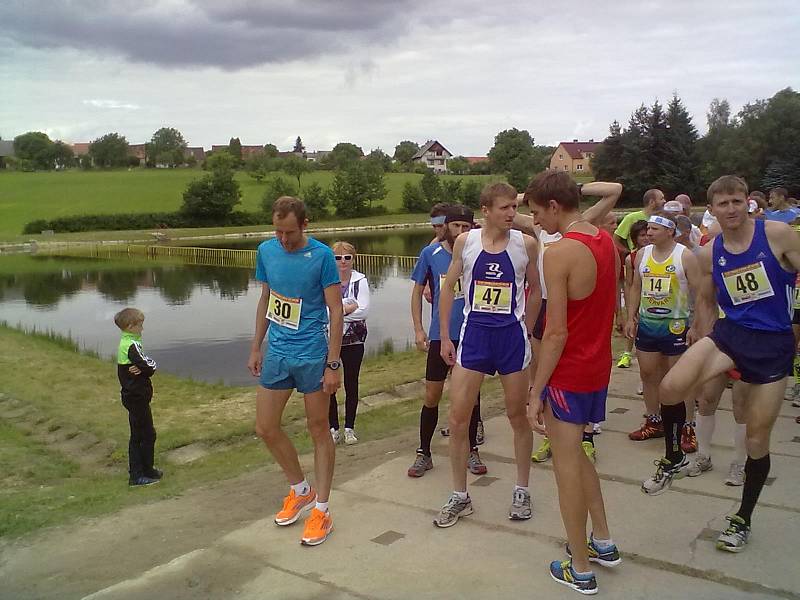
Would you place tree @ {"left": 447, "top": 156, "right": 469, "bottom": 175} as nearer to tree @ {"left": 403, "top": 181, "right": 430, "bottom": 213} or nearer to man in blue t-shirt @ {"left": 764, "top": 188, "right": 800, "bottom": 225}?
tree @ {"left": 403, "top": 181, "right": 430, "bottom": 213}

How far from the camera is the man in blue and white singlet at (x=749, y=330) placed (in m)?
4.20

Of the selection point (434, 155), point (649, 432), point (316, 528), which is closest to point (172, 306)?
point (649, 432)

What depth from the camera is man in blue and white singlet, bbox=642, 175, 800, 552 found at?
420cm

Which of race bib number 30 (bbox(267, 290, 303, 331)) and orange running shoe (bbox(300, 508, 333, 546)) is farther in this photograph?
race bib number 30 (bbox(267, 290, 303, 331))

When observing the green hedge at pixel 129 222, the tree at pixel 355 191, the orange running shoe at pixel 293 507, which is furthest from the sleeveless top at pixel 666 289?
the tree at pixel 355 191

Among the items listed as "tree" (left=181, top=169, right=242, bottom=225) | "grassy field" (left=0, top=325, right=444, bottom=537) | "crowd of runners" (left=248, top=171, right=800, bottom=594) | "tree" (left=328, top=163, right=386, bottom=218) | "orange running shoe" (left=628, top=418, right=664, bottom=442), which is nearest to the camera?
"crowd of runners" (left=248, top=171, right=800, bottom=594)

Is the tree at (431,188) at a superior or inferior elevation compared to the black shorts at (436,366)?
superior

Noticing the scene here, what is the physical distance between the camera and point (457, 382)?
15.6 feet

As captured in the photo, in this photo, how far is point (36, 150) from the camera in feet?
451

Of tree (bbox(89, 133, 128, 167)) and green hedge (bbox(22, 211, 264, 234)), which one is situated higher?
tree (bbox(89, 133, 128, 167))

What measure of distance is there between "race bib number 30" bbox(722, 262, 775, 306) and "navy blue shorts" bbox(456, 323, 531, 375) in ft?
4.32

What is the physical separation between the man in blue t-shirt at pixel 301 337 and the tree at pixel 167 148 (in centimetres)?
13277

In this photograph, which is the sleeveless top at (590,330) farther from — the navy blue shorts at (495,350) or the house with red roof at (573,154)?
the house with red roof at (573,154)

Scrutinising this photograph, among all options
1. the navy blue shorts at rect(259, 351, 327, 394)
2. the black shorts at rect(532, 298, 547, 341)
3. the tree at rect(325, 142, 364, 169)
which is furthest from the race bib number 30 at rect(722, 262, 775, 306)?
the tree at rect(325, 142, 364, 169)
